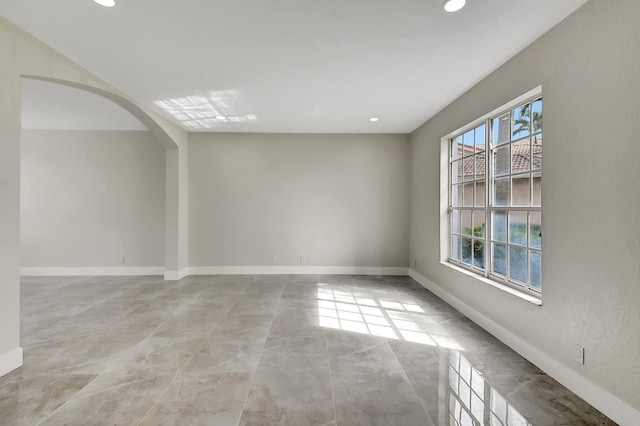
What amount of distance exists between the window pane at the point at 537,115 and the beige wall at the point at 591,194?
0.19 m

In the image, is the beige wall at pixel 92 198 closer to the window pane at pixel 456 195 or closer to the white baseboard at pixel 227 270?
the white baseboard at pixel 227 270

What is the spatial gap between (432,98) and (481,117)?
804mm

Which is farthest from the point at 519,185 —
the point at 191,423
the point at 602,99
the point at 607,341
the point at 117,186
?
the point at 117,186

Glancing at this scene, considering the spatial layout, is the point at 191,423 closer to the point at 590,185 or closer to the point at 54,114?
the point at 590,185

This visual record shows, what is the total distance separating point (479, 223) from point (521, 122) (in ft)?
4.20

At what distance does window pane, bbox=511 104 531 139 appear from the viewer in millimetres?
2752

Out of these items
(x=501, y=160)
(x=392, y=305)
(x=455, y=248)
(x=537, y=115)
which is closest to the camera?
(x=537, y=115)

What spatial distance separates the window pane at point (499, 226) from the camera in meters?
3.08

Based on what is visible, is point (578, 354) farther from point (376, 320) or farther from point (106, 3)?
point (106, 3)

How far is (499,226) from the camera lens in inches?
125

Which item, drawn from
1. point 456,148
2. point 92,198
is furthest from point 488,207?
point 92,198

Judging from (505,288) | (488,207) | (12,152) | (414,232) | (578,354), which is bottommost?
(578,354)

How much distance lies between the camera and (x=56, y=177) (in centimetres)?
576

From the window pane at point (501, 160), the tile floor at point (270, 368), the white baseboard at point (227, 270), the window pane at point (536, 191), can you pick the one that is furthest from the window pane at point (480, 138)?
the white baseboard at point (227, 270)
